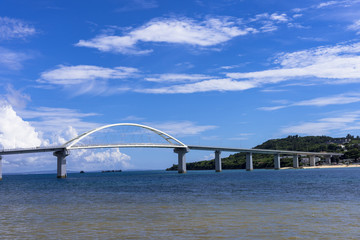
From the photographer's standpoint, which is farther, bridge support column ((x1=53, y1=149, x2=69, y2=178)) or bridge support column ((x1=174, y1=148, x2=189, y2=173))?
bridge support column ((x1=174, y1=148, x2=189, y2=173))

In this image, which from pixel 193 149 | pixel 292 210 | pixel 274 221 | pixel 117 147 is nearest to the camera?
pixel 274 221

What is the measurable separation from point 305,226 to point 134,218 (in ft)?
29.1

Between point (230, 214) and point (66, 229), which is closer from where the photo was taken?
point (66, 229)

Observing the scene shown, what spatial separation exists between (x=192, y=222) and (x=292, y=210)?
7.03 meters

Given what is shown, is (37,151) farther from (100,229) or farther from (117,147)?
(100,229)

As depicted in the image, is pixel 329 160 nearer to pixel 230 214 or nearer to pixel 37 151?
pixel 37 151

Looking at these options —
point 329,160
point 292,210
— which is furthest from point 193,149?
point 292,210

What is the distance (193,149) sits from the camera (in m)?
151

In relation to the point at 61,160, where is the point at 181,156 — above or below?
above

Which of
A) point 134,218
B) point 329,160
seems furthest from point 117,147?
point 329,160

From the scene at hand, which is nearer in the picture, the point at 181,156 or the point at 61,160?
the point at 61,160

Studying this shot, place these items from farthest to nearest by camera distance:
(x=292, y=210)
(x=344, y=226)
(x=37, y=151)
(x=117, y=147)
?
(x=117, y=147) < (x=37, y=151) < (x=292, y=210) < (x=344, y=226)

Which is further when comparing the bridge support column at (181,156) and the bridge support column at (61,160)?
the bridge support column at (181,156)

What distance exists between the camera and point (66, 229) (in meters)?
17.0
